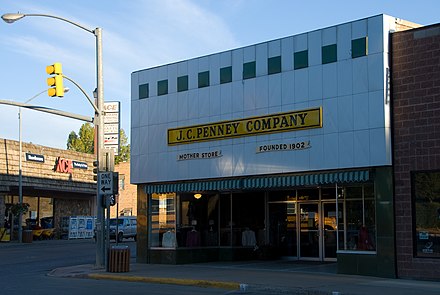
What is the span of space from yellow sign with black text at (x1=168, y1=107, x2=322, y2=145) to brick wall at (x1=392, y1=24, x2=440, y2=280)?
8.90ft

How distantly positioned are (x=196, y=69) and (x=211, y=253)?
7.06m

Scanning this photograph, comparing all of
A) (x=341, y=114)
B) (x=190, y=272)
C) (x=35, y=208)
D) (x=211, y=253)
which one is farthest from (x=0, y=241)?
(x=341, y=114)

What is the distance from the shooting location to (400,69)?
19281 mm

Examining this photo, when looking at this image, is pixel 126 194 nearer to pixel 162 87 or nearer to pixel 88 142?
pixel 88 142

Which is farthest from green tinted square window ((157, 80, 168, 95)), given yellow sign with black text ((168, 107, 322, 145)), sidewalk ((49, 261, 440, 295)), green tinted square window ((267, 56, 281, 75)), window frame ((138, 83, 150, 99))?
sidewalk ((49, 261, 440, 295))

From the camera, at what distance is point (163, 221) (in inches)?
1006

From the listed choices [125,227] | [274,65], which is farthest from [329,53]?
[125,227]

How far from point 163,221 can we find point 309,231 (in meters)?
5.48

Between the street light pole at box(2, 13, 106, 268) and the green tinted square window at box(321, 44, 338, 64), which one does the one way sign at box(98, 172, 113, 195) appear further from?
the green tinted square window at box(321, 44, 338, 64)

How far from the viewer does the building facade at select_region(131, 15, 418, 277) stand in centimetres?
1959

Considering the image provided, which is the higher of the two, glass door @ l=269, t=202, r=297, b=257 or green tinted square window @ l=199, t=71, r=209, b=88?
green tinted square window @ l=199, t=71, r=209, b=88

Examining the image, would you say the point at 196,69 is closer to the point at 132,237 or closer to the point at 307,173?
the point at 307,173

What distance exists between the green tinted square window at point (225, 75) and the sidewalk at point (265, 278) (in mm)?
6457

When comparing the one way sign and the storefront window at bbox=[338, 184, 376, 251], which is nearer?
the storefront window at bbox=[338, 184, 376, 251]
